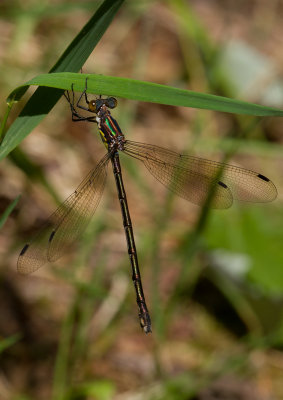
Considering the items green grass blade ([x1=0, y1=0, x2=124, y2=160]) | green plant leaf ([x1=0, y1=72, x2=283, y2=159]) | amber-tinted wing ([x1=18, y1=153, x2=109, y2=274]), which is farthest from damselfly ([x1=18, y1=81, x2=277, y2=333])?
green plant leaf ([x1=0, y1=72, x2=283, y2=159])

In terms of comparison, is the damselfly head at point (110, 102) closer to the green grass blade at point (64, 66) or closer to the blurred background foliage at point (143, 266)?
the blurred background foliage at point (143, 266)

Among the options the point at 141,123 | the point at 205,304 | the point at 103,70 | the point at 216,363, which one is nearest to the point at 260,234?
the point at 205,304

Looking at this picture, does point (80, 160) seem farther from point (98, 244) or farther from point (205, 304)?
point (205, 304)

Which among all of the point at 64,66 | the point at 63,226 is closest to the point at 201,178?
the point at 63,226

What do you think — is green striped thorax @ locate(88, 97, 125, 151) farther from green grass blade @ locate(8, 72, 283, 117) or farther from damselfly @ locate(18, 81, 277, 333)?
green grass blade @ locate(8, 72, 283, 117)

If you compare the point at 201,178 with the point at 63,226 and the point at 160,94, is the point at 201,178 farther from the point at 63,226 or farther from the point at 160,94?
the point at 160,94
